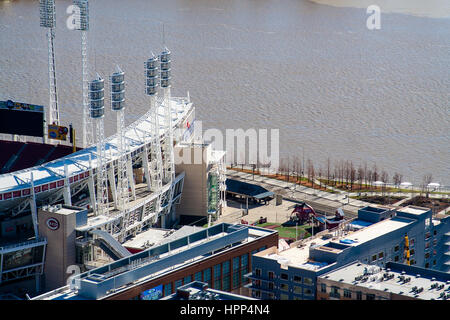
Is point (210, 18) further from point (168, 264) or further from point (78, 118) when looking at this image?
point (168, 264)

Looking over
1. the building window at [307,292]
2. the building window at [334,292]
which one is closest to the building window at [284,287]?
the building window at [307,292]

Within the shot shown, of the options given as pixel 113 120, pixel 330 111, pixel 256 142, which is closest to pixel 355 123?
pixel 330 111

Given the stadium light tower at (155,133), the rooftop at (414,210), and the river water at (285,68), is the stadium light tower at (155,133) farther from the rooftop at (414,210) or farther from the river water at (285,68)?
the river water at (285,68)

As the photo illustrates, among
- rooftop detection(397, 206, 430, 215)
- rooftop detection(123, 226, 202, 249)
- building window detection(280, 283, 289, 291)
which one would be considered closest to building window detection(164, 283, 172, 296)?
building window detection(280, 283, 289, 291)

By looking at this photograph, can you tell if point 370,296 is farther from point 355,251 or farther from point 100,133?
point 100,133

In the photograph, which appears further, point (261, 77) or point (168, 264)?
point (261, 77)

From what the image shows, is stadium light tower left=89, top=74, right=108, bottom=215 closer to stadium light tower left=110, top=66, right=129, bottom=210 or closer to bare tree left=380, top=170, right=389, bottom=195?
stadium light tower left=110, top=66, right=129, bottom=210

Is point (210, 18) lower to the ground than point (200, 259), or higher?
higher
